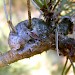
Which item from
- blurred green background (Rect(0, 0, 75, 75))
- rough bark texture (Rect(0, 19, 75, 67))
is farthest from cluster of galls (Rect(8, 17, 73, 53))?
blurred green background (Rect(0, 0, 75, 75))

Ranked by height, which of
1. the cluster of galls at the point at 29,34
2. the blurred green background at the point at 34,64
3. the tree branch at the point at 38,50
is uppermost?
the cluster of galls at the point at 29,34

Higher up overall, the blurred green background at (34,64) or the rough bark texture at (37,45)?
the rough bark texture at (37,45)

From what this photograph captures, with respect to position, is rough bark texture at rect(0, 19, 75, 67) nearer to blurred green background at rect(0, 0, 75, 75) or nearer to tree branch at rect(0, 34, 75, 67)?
tree branch at rect(0, 34, 75, 67)

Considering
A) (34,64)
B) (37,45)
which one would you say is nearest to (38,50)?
(37,45)

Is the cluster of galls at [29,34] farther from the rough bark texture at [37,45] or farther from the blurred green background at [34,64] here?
the blurred green background at [34,64]

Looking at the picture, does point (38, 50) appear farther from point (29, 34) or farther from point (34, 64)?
point (34, 64)

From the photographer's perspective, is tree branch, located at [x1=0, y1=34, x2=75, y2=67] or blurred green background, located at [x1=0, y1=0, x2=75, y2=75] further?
blurred green background, located at [x1=0, y1=0, x2=75, y2=75]

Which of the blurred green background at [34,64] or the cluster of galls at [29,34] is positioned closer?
the cluster of galls at [29,34]

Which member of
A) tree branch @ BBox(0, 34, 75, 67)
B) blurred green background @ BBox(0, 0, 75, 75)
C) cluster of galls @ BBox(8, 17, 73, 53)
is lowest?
blurred green background @ BBox(0, 0, 75, 75)

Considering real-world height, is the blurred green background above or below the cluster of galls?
below

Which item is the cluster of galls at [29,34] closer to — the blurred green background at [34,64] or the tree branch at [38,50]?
the tree branch at [38,50]

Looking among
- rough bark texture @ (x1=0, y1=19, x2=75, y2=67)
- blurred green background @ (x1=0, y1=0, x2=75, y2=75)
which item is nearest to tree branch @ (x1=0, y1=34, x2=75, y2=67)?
rough bark texture @ (x1=0, y1=19, x2=75, y2=67)

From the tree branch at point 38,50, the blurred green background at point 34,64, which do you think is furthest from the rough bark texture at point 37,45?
the blurred green background at point 34,64
